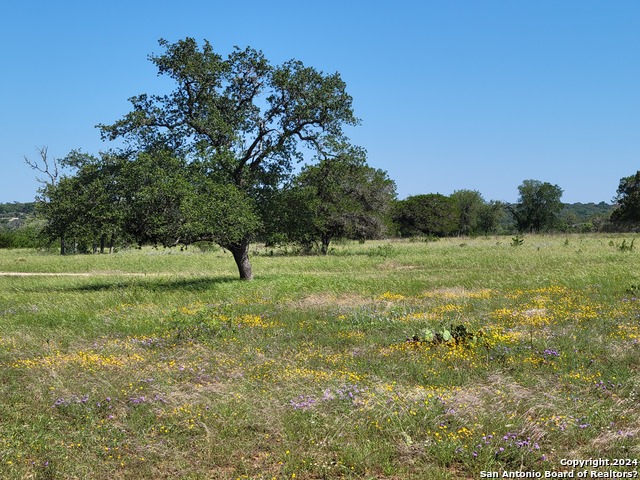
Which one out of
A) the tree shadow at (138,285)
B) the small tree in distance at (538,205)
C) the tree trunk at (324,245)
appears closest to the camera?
the tree shadow at (138,285)

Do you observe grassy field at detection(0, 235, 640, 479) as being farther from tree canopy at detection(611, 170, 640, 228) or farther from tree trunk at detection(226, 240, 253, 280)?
tree canopy at detection(611, 170, 640, 228)

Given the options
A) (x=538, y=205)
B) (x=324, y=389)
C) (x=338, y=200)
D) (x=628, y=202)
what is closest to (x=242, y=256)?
(x=324, y=389)

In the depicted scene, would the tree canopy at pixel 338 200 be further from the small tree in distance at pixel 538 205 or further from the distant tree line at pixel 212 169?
the small tree in distance at pixel 538 205

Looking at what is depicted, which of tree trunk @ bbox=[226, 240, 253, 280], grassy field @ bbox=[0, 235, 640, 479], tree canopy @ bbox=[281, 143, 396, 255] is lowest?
grassy field @ bbox=[0, 235, 640, 479]

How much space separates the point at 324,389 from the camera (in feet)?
24.0

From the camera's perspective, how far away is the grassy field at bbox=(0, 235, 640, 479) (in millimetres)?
5480

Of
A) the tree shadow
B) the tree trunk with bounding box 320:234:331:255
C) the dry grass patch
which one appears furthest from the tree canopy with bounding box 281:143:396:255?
the dry grass patch

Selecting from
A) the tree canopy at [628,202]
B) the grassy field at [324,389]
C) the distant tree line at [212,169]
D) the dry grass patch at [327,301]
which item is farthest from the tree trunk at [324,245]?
the tree canopy at [628,202]

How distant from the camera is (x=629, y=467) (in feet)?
16.6

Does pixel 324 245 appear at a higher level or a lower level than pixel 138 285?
higher

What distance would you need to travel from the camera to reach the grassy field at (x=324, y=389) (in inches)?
216

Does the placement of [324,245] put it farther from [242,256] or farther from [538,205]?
[538,205]

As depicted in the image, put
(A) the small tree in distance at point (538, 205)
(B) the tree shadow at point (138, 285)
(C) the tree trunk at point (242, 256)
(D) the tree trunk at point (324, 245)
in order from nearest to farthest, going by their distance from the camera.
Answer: (B) the tree shadow at point (138, 285) < (C) the tree trunk at point (242, 256) < (D) the tree trunk at point (324, 245) < (A) the small tree in distance at point (538, 205)

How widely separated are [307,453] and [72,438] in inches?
123
